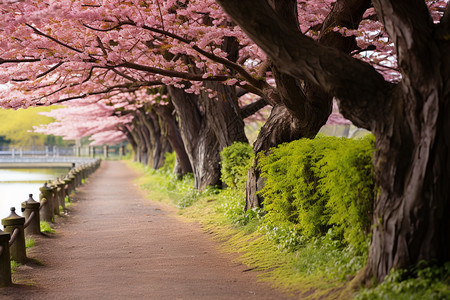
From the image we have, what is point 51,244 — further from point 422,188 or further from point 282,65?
point 422,188

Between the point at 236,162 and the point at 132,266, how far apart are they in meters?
5.48

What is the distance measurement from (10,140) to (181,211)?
2619 inches

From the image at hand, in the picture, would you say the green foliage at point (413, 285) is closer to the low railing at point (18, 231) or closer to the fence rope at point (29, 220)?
the low railing at point (18, 231)

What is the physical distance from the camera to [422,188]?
16.7ft

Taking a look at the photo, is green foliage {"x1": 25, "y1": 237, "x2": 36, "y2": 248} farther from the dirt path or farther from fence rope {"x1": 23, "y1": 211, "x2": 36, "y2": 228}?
fence rope {"x1": 23, "y1": 211, "x2": 36, "y2": 228}

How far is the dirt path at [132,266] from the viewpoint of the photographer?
6.57 m

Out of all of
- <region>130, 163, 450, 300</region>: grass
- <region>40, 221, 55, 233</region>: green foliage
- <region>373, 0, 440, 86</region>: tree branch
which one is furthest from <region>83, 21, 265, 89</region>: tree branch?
<region>40, 221, 55, 233</region>: green foliage

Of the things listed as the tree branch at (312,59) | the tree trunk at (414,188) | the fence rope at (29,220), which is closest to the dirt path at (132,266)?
the fence rope at (29,220)

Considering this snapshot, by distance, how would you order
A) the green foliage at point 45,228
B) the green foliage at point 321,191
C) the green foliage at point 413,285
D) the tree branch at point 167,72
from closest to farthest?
the green foliage at point 413,285
the green foliage at point 321,191
the tree branch at point 167,72
the green foliage at point 45,228

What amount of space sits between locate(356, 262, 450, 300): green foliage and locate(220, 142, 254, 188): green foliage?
23.9ft

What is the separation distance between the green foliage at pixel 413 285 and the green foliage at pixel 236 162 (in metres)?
7.29

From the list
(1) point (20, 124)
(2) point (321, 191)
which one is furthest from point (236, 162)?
→ (1) point (20, 124)

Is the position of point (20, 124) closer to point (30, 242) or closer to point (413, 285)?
point (30, 242)

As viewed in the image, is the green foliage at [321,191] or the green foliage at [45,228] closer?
the green foliage at [321,191]
